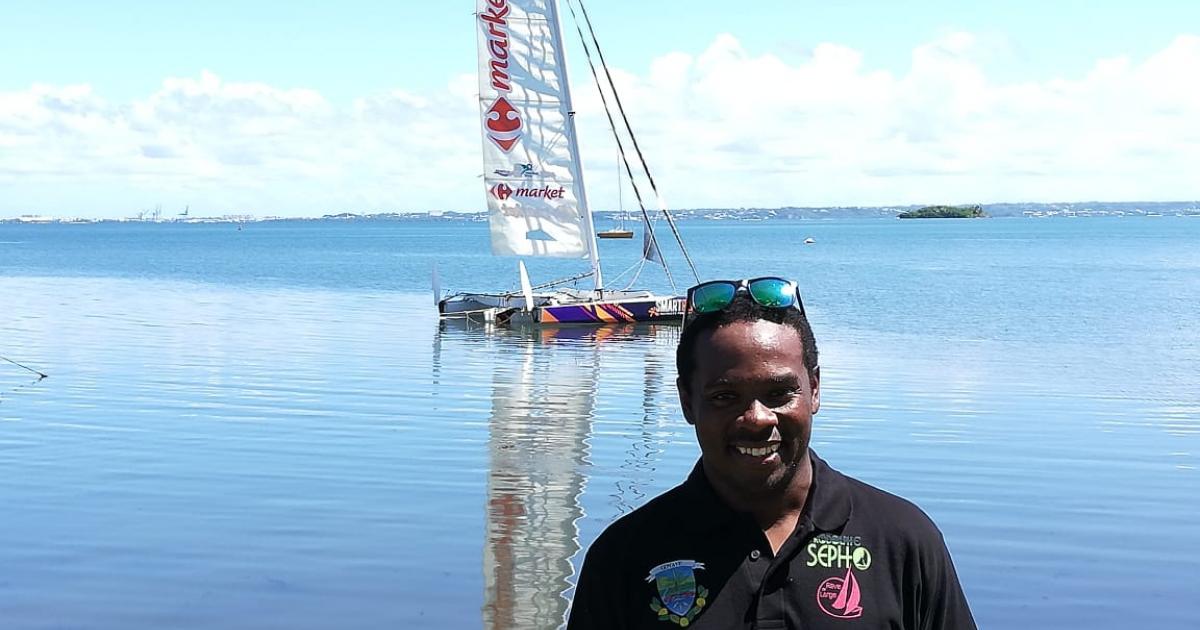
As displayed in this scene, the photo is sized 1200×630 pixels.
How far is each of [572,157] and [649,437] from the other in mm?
21859

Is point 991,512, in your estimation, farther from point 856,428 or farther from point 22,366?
point 22,366

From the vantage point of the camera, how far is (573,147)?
1565 inches

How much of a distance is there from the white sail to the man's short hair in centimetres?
3577

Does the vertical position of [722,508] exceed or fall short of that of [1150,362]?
it exceeds it

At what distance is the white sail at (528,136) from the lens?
39250 millimetres

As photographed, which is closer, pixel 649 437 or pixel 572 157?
pixel 649 437

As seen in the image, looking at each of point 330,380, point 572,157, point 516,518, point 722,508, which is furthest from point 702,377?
point 572,157

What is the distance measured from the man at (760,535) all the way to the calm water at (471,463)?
7034 millimetres

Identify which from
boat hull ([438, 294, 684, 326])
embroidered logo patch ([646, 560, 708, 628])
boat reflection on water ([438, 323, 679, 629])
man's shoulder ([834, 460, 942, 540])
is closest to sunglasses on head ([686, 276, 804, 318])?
man's shoulder ([834, 460, 942, 540])

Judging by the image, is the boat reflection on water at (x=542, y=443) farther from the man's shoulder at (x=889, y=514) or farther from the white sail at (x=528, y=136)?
the man's shoulder at (x=889, y=514)

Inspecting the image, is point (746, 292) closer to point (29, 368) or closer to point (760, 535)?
point (760, 535)

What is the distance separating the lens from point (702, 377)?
3.43m

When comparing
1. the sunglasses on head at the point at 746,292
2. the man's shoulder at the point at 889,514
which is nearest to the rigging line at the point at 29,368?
the sunglasses on head at the point at 746,292

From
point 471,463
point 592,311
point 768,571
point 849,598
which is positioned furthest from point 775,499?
point 592,311
